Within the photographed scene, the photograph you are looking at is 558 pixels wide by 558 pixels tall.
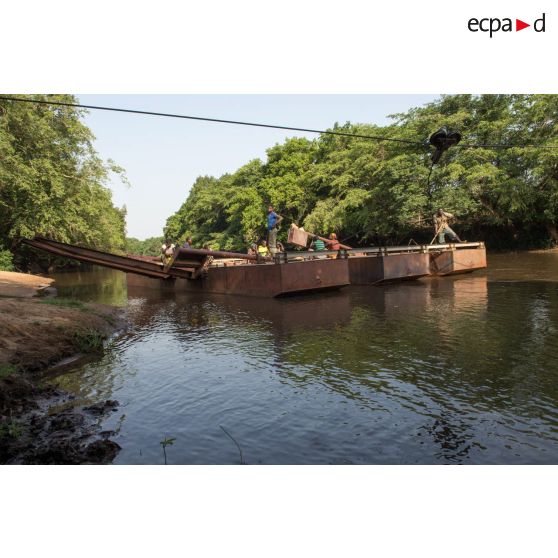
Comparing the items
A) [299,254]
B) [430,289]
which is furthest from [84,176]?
[430,289]

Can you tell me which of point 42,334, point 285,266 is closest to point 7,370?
point 42,334

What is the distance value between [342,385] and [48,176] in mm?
26246

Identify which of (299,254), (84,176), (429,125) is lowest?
(299,254)

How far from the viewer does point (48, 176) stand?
2769cm

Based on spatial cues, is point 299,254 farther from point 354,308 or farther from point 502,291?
point 502,291

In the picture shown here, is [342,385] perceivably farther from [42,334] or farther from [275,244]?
[275,244]

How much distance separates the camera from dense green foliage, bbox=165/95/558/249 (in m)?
29.9

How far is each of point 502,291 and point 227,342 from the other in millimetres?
9842

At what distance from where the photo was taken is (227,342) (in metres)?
10.5

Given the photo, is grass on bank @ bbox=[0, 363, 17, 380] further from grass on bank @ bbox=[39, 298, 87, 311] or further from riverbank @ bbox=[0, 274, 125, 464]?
grass on bank @ bbox=[39, 298, 87, 311]

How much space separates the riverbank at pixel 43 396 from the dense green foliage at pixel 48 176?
1655cm

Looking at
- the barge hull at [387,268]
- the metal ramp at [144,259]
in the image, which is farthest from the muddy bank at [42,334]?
the barge hull at [387,268]

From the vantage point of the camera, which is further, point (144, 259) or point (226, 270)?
point (144, 259)

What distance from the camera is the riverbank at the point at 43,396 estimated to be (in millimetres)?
4934
